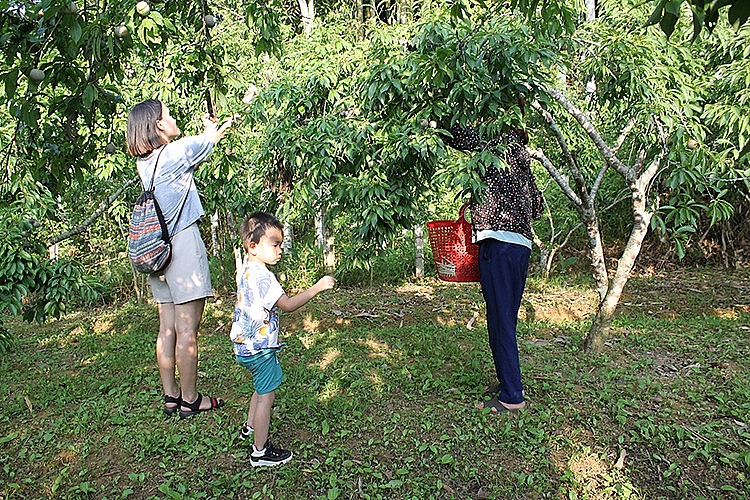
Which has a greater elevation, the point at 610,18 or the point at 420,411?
the point at 610,18

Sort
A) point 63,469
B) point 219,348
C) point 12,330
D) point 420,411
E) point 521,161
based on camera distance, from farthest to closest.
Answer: point 12,330 < point 219,348 < point 420,411 < point 521,161 < point 63,469

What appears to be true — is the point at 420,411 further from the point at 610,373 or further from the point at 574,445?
the point at 610,373

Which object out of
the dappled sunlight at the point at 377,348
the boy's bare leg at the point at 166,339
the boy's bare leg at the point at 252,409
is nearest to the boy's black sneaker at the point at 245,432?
the boy's bare leg at the point at 252,409

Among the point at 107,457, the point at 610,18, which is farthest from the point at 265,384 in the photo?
the point at 610,18

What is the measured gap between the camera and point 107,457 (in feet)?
9.19

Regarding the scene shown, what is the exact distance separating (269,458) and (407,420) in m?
0.78

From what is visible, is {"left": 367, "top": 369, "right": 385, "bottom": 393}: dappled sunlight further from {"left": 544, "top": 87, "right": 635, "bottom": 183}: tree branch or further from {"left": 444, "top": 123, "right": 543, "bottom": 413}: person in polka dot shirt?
{"left": 544, "top": 87, "right": 635, "bottom": 183}: tree branch

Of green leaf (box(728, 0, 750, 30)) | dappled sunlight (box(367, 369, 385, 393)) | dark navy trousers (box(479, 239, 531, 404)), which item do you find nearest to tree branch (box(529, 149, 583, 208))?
dark navy trousers (box(479, 239, 531, 404))

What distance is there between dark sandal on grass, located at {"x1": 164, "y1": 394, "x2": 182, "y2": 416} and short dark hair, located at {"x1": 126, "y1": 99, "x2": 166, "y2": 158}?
4.25 feet

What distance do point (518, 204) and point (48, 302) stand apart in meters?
2.38

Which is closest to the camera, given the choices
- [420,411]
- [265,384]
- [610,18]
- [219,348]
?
[265,384]

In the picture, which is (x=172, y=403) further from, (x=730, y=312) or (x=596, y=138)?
(x=730, y=312)

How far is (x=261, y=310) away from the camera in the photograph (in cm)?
249

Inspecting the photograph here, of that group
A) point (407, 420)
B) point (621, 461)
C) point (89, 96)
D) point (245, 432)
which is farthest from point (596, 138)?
point (89, 96)
